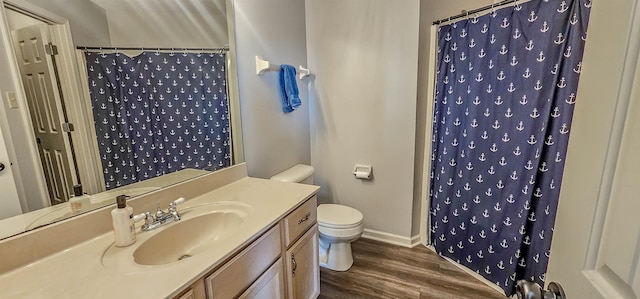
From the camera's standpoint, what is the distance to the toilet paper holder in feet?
8.15

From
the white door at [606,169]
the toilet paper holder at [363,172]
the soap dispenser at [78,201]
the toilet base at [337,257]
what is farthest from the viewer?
the toilet paper holder at [363,172]

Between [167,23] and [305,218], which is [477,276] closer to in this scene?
[305,218]

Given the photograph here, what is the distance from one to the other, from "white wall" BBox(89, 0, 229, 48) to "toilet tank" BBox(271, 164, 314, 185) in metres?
1.00

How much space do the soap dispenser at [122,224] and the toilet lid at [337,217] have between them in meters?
1.30

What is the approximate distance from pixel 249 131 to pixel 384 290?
4.82ft

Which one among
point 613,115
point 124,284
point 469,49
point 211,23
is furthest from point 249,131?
point 613,115

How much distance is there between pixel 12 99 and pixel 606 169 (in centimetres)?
153

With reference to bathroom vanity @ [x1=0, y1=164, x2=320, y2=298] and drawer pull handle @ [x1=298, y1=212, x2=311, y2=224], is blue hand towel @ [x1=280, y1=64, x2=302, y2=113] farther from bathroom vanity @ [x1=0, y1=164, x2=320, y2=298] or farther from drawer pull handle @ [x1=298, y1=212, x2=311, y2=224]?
drawer pull handle @ [x1=298, y1=212, x2=311, y2=224]

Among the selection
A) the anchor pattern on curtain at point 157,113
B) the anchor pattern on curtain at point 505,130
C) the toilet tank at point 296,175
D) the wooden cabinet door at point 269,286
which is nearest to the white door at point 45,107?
the anchor pattern on curtain at point 157,113

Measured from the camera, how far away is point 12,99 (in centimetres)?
88

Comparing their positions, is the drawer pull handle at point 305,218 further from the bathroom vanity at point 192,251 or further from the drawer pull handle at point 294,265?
the drawer pull handle at point 294,265

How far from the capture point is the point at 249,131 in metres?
1.91

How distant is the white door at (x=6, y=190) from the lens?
2.93 feet

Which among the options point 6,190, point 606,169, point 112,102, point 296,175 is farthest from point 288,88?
point 606,169
